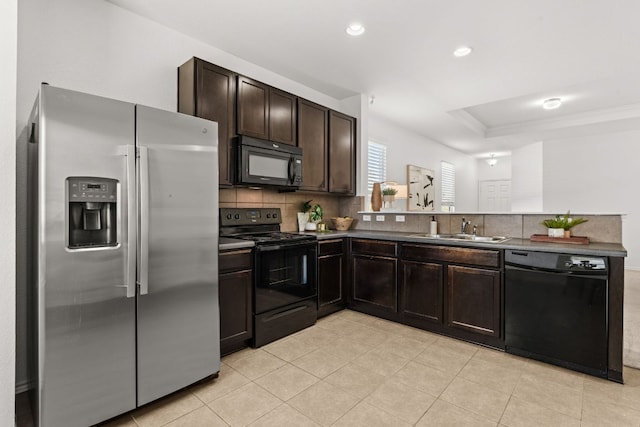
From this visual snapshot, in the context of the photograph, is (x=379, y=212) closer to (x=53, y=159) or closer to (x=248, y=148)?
(x=248, y=148)

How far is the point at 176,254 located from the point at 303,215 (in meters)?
2.10

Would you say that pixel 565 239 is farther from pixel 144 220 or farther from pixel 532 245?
pixel 144 220

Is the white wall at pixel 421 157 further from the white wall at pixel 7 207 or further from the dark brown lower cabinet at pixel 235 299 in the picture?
the white wall at pixel 7 207

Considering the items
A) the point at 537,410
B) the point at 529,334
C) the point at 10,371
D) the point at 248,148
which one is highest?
A: the point at 248,148

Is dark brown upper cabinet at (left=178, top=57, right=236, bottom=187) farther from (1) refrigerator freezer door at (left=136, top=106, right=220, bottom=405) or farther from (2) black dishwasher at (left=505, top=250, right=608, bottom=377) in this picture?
(2) black dishwasher at (left=505, top=250, right=608, bottom=377)

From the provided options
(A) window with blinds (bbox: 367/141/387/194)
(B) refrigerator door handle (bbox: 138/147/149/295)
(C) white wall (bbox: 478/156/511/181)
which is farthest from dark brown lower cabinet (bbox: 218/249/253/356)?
(C) white wall (bbox: 478/156/511/181)

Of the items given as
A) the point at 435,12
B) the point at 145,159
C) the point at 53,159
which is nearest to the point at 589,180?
the point at 435,12

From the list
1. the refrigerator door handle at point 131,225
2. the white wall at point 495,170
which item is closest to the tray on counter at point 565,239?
the refrigerator door handle at point 131,225

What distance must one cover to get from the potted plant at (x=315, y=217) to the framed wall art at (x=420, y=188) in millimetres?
2477

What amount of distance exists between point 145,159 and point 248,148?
1.18 meters

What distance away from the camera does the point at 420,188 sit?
20.7 feet

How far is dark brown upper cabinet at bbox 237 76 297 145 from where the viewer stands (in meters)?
2.97

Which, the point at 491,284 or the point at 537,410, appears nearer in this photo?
the point at 537,410

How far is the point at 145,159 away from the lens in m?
1.83
